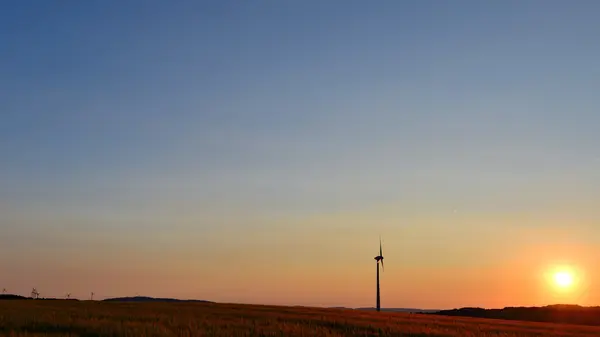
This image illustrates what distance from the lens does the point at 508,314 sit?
14175 centimetres

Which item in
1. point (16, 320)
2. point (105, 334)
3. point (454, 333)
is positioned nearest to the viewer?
point (105, 334)

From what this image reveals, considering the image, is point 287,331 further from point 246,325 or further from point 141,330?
point 141,330

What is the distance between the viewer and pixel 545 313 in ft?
459

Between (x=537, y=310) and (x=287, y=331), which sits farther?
(x=537, y=310)

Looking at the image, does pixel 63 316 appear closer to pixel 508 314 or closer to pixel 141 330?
pixel 141 330

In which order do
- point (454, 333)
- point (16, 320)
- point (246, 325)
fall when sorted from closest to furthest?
point (16, 320) → point (246, 325) → point (454, 333)

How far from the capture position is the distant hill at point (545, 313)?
134000 millimetres

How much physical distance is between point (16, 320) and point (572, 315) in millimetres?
126730

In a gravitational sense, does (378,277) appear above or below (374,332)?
above

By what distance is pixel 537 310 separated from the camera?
142500 millimetres

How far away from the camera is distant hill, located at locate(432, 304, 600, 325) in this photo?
134 meters

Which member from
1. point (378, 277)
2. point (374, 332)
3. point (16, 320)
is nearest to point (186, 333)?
point (16, 320)

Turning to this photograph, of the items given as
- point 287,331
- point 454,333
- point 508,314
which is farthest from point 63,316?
point 508,314

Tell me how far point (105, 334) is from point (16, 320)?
24.2 ft
